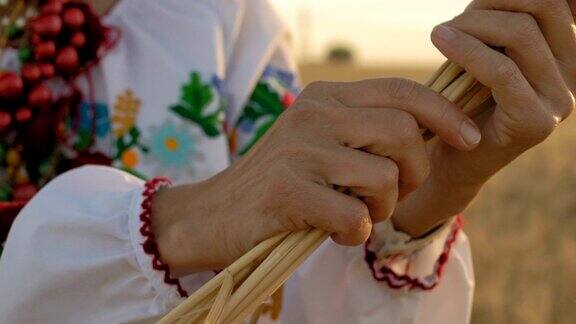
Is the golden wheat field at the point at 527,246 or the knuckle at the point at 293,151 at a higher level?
the knuckle at the point at 293,151

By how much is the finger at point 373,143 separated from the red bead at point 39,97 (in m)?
0.73

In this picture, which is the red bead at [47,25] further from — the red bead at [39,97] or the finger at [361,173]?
the finger at [361,173]

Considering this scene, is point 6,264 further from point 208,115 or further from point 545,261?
point 545,261

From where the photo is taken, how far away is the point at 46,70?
5.62 feet

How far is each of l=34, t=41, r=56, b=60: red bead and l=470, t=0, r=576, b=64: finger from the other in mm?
819

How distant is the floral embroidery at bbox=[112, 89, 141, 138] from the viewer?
5.64 feet

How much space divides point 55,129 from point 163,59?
21cm

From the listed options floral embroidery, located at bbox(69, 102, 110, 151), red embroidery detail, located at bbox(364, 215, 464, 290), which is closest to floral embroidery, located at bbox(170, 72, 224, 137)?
floral embroidery, located at bbox(69, 102, 110, 151)

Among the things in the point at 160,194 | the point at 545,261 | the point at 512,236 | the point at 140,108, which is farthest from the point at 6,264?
the point at 512,236

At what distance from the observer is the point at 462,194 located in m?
1.28

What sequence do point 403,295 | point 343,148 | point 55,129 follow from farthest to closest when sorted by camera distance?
1. point 55,129
2. point 403,295
3. point 343,148

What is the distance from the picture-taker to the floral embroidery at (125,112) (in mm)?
1720

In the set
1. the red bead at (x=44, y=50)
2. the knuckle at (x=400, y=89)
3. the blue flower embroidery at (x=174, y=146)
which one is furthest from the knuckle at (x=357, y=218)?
the red bead at (x=44, y=50)

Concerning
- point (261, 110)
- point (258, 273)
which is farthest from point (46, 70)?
point (258, 273)
